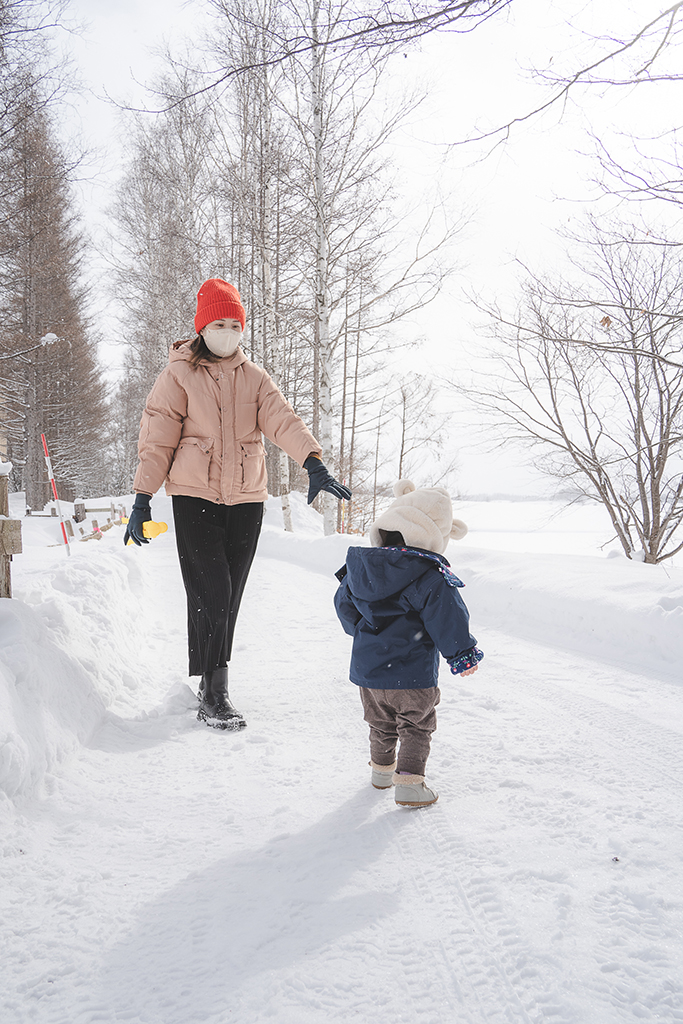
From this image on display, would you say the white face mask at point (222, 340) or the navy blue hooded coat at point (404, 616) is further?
the white face mask at point (222, 340)

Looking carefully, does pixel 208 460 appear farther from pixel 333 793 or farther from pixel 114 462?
pixel 114 462

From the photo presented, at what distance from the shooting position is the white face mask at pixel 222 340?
273 centimetres

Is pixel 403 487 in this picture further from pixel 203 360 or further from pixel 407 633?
pixel 203 360

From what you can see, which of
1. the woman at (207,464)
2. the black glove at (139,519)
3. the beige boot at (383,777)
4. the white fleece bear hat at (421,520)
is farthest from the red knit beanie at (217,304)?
the beige boot at (383,777)

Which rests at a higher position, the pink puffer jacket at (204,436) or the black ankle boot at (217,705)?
the pink puffer jacket at (204,436)

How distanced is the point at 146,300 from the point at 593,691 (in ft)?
65.7

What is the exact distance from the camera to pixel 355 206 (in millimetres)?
9641

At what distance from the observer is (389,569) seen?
1980 mm

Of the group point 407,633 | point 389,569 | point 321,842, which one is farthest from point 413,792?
point 389,569

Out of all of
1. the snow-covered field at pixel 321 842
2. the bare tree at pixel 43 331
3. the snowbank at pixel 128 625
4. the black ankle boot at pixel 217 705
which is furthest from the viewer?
the bare tree at pixel 43 331

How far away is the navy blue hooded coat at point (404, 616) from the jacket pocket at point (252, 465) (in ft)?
3.02

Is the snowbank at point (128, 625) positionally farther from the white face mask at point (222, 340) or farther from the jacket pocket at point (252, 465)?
the white face mask at point (222, 340)

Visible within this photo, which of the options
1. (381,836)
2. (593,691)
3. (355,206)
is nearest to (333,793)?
(381,836)

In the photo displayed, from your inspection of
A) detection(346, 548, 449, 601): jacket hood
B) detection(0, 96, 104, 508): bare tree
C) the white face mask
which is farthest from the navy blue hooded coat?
detection(0, 96, 104, 508): bare tree
